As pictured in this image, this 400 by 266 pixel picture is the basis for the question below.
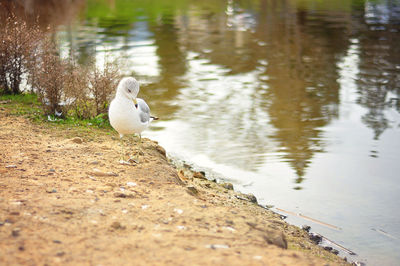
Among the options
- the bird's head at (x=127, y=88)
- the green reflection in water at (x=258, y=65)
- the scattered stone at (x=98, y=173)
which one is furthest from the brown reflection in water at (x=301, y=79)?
the scattered stone at (x=98, y=173)

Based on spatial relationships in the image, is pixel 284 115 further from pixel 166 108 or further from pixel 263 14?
pixel 263 14

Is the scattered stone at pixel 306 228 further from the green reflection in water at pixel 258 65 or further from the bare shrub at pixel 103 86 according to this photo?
the bare shrub at pixel 103 86

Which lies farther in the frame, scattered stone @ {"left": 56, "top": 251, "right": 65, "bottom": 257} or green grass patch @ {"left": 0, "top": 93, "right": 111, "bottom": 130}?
green grass patch @ {"left": 0, "top": 93, "right": 111, "bottom": 130}

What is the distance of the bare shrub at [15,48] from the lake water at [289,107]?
1866 millimetres

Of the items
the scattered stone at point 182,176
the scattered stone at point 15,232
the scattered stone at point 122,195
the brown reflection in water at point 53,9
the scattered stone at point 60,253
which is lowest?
the scattered stone at point 182,176

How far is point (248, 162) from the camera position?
32.4 ft

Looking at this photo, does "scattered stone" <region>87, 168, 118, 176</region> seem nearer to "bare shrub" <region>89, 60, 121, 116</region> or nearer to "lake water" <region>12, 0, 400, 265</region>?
"lake water" <region>12, 0, 400, 265</region>

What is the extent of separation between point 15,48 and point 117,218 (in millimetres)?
6303

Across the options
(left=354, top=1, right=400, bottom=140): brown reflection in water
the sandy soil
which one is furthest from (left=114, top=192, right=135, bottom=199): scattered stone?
(left=354, top=1, right=400, bottom=140): brown reflection in water

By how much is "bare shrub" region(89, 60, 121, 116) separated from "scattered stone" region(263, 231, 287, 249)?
16.9ft

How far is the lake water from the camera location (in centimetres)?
826

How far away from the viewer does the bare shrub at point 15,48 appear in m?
10.4

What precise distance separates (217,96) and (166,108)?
1.69 meters

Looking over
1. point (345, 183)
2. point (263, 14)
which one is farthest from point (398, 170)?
point (263, 14)
